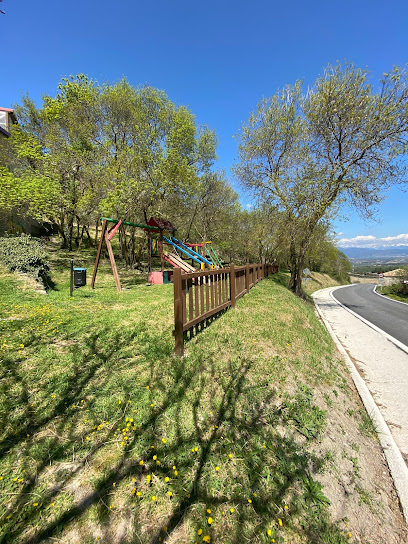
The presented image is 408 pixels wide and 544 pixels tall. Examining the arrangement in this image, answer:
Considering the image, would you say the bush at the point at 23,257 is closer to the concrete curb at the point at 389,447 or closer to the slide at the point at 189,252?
the slide at the point at 189,252

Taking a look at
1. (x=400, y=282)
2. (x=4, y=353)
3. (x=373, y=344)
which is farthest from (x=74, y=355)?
(x=400, y=282)

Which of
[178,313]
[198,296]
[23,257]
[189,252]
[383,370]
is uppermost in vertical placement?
[189,252]

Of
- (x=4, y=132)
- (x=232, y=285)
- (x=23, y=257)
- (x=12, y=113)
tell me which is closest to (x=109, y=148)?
(x=4, y=132)

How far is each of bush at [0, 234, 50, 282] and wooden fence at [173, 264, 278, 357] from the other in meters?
7.21

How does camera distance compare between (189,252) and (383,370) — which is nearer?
(383,370)

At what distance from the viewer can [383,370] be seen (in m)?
5.36

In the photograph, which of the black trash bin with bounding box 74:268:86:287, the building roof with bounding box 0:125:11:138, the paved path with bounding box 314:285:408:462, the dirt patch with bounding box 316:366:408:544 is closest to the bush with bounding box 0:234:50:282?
the black trash bin with bounding box 74:268:86:287

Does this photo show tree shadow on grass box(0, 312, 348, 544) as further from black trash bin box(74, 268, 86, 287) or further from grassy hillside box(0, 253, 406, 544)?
black trash bin box(74, 268, 86, 287)

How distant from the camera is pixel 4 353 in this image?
132 inches

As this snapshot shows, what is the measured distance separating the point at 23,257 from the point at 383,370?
39.5 ft

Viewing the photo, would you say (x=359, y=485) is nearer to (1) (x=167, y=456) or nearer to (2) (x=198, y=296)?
(1) (x=167, y=456)

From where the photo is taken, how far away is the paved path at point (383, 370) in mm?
3582

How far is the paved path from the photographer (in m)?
3.58

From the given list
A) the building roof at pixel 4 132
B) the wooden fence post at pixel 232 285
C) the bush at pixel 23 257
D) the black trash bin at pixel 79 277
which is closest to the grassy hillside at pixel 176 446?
the wooden fence post at pixel 232 285
